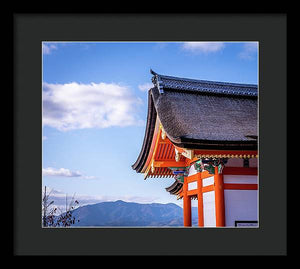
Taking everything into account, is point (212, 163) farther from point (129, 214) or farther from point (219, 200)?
point (129, 214)

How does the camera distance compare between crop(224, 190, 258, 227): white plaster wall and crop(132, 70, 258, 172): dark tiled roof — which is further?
crop(224, 190, 258, 227): white plaster wall

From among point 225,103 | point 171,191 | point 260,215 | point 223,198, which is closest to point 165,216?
point 171,191

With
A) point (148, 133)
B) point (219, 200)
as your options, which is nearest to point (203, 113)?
point (148, 133)

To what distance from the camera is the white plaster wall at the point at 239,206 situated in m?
6.57

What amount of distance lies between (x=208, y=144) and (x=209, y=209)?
1.42 m

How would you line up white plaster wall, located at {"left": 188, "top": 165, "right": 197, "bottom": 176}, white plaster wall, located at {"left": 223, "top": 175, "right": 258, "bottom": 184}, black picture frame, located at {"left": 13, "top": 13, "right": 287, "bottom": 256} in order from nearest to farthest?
black picture frame, located at {"left": 13, "top": 13, "right": 287, "bottom": 256}, white plaster wall, located at {"left": 223, "top": 175, "right": 258, "bottom": 184}, white plaster wall, located at {"left": 188, "top": 165, "right": 197, "bottom": 176}

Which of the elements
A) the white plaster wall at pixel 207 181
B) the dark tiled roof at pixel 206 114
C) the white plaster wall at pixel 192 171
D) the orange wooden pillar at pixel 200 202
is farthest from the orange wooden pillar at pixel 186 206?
the dark tiled roof at pixel 206 114

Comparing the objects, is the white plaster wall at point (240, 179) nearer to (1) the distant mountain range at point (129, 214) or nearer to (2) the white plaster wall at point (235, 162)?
(2) the white plaster wall at point (235, 162)

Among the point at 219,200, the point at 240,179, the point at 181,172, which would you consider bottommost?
the point at 219,200

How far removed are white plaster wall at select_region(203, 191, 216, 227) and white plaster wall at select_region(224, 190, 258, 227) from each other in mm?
269

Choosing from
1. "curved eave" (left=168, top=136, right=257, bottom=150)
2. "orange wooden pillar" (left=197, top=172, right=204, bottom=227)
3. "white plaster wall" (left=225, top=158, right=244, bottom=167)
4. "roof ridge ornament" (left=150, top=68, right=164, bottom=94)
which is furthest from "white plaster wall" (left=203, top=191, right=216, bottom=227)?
"roof ridge ornament" (left=150, top=68, right=164, bottom=94)

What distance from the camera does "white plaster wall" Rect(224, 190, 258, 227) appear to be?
6.57 m

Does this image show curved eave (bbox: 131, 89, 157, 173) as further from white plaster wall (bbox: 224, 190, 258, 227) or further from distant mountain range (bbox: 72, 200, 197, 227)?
distant mountain range (bbox: 72, 200, 197, 227)

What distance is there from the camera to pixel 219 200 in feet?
21.4
